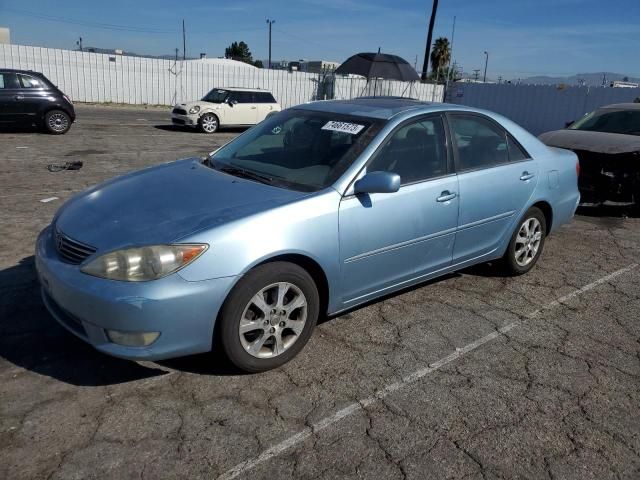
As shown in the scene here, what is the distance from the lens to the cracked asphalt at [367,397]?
8.41 feet

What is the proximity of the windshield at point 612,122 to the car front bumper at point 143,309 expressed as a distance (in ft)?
24.6

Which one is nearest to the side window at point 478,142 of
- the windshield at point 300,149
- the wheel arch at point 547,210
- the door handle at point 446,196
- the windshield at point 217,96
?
the door handle at point 446,196

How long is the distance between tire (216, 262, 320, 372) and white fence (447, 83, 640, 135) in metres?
19.3

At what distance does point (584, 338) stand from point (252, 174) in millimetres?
2645

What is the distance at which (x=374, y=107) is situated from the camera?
425cm

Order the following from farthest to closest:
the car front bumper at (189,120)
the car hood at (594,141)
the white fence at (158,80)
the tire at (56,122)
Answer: the white fence at (158,80) < the car front bumper at (189,120) < the tire at (56,122) < the car hood at (594,141)

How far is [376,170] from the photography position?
12.1ft

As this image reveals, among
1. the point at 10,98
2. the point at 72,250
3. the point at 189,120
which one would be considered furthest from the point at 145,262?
the point at 189,120

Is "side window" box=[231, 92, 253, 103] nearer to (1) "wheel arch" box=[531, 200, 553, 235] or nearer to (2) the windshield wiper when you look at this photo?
(1) "wheel arch" box=[531, 200, 553, 235]

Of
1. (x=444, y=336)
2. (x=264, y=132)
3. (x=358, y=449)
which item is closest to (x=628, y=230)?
(x=444, y=336)

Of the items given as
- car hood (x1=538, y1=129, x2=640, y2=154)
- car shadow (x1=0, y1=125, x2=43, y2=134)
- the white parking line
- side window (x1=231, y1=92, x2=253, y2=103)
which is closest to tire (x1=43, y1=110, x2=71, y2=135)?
car shadow (x1=0, y1=125, x2=43, y2=134)

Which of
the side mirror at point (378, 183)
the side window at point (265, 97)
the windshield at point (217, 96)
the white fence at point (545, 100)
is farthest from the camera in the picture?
the white fence at point (545, 100)

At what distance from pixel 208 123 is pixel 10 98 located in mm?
5518

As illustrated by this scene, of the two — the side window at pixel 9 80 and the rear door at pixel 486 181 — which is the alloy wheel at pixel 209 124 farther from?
the rear door at pixel 486 181
